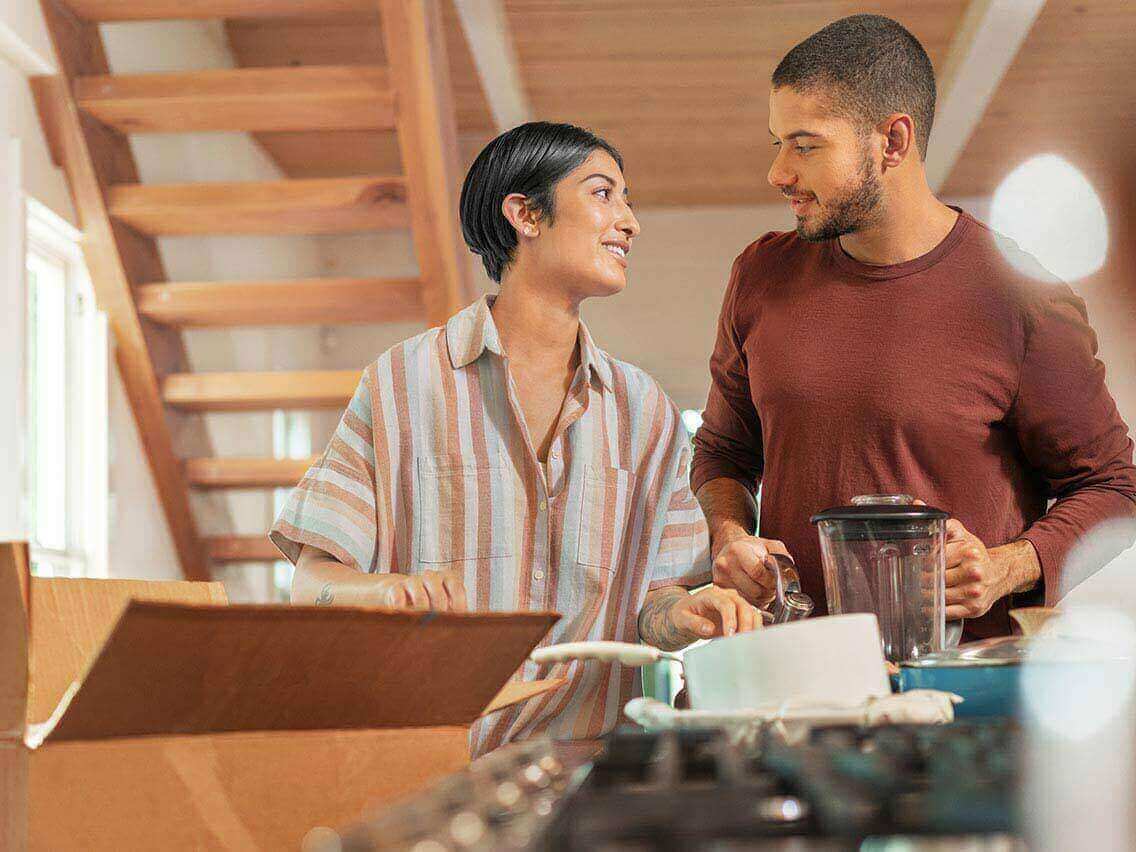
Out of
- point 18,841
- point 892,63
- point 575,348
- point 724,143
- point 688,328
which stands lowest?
point 18,841

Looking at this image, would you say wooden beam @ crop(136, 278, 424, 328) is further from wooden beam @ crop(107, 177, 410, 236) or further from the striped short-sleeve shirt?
the striped short-sleeve shirt

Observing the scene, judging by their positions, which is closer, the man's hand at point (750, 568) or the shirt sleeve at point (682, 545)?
the man's hand at point (750, 568)

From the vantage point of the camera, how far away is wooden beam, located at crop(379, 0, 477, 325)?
3191mm

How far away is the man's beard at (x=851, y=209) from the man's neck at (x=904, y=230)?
0.05ft

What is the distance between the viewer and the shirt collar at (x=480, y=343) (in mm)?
1383

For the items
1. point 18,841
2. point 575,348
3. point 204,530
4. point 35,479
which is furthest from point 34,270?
point 18,841

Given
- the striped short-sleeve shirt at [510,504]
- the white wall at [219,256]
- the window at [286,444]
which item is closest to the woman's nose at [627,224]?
the striped short-sleeve shirt at [510,504]

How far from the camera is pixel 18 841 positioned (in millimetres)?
625

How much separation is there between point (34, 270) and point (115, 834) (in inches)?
126

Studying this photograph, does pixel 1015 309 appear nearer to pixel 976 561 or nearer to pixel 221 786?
pixel 976 561

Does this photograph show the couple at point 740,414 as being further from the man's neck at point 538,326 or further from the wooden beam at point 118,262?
the wooden beam at point 118,262

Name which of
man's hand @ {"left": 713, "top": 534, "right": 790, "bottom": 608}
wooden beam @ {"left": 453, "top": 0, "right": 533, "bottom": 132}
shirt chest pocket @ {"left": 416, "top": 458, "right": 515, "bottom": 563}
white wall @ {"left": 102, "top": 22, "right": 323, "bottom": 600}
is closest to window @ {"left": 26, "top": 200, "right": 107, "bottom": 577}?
white wall @ {"left": 102, "top": 22, "right": 323, "bottom": 600}

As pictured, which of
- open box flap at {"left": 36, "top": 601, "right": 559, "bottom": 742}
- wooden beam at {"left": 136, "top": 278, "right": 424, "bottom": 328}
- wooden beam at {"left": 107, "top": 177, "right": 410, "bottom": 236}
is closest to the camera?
open box flap at {"left": 36, "top": 601, "right": 559, "bottom": 742}

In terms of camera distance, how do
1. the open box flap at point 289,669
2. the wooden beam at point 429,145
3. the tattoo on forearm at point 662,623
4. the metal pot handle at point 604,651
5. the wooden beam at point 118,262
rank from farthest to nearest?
the wooden beam at point 118,262, the wooden beam at point 429,145, the tattoo on forearm at point 662,623, the metal pot handle at point 604,651, the open box flap at point 289,669
